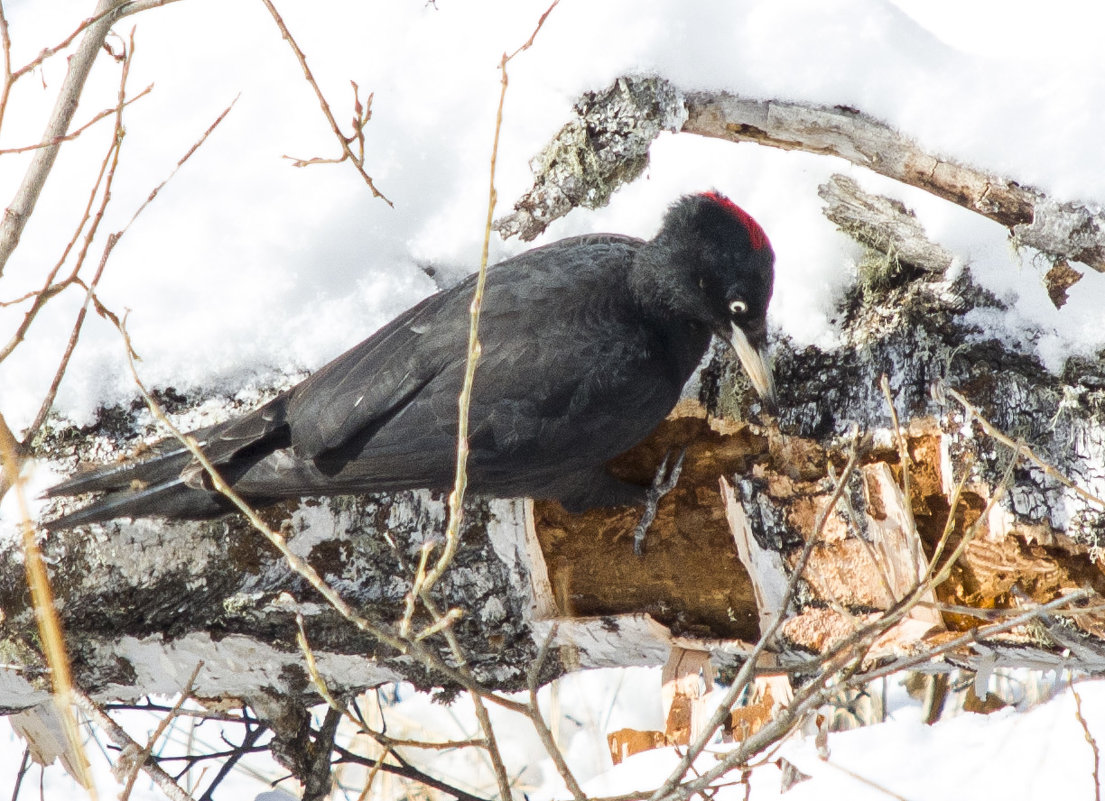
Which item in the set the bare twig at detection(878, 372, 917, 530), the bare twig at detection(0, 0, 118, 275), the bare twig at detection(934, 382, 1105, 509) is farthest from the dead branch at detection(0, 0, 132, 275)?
the bare twig at detection(934, 382, 1105, 509)

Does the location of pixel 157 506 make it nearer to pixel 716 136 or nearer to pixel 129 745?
pixel 129 745

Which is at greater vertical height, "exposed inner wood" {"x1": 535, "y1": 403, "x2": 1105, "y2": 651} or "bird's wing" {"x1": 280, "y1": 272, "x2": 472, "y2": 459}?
"bird's wing" {"x1": 280, "y1": 272, "x2": 472, "y2": 459}

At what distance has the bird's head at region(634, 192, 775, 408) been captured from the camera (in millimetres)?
2586

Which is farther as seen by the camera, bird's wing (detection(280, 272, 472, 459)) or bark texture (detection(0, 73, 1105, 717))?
bird's wing (detection(280, 272, 472, 459))

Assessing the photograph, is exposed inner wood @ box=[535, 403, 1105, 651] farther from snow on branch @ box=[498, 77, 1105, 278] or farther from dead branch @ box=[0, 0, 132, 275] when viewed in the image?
dead branch @ box=[0, 0, 132, 275]

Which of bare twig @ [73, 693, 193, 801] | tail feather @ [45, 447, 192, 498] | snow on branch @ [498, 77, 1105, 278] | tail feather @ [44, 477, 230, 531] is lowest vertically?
bare twig @ [73, 693, 193, 801]

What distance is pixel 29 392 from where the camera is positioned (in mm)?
2750

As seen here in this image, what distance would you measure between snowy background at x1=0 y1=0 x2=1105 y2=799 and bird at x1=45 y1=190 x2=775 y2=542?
0.22 m

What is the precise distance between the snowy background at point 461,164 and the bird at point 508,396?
0.73 feet

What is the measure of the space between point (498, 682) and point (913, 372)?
1483mm

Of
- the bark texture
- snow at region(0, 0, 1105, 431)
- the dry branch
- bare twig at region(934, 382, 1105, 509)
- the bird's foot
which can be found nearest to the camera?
the dry branch

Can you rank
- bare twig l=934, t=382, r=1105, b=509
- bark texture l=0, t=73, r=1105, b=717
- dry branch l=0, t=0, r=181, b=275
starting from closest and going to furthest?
dry branch l=0, t=0, r=181, b=275, bare twig l=934, t=382, r=1105, b=509, bark texture l=0, t=73, r=1105, b=717

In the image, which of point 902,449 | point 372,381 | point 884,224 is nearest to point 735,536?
point 902,449

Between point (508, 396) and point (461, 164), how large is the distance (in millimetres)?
965
